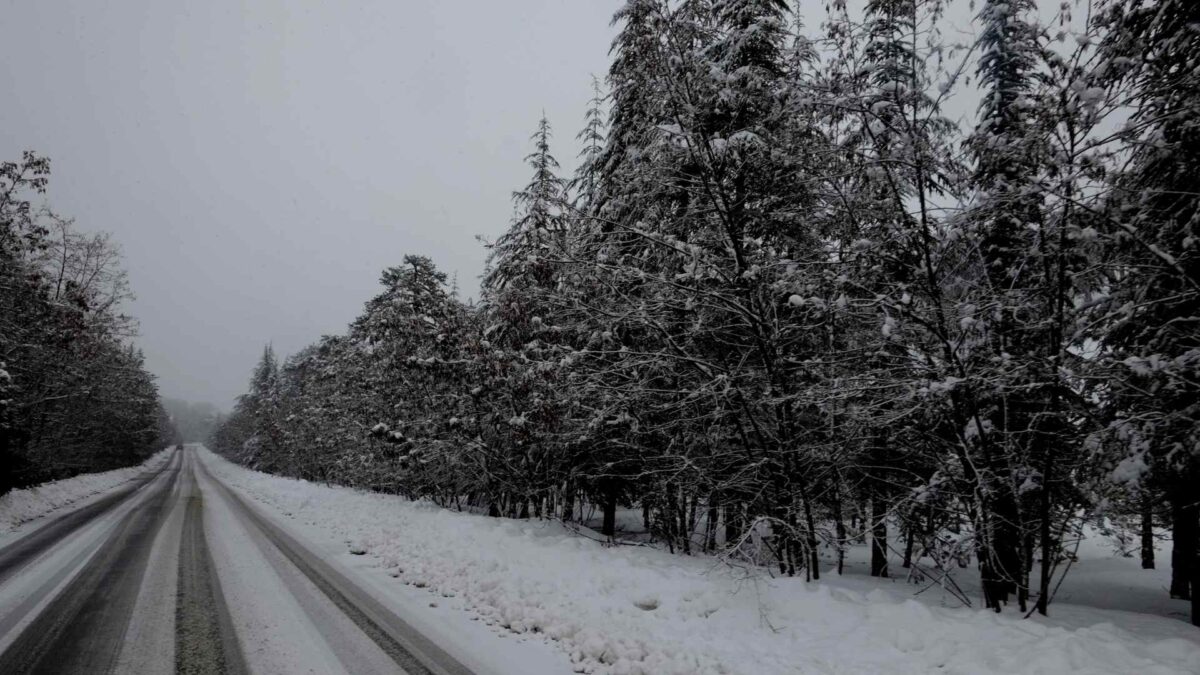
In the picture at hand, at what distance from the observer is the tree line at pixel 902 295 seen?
5230mm

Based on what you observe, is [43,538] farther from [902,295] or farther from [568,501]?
[902,295]

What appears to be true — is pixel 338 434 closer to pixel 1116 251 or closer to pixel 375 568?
pixel 375 568

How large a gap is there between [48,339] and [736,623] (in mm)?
24449

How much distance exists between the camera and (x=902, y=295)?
Result: 5.96 m

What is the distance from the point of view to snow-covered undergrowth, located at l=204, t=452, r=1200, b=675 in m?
4.89

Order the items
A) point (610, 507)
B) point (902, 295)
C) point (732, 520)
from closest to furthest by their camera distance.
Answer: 1. point (902, 295)
2. point (732, 520)
3. point (610, 507)

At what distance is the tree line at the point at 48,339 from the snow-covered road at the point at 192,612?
8.05 meters

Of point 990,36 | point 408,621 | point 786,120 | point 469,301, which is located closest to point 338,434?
point 469,301

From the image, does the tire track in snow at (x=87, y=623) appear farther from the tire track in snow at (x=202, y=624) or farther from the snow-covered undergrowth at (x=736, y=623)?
the snow-covered undergrowth at (x=736, y=623)

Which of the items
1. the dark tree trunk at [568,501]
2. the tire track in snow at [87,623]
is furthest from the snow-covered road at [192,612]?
the dark tree trunk at [568,501]

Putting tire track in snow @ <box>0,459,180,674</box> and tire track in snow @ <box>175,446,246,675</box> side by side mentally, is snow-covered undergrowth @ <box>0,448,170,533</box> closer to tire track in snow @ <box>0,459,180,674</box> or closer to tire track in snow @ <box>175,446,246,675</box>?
tire track in snow @ <box>0,459,180,674</box>

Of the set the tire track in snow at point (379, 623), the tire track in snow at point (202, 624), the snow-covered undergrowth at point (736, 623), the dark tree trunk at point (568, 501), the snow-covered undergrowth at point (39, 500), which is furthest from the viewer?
the snow-covered undergrowth at point (39, 500)

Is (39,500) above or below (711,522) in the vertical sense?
below

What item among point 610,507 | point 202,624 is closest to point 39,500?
point 202,624
